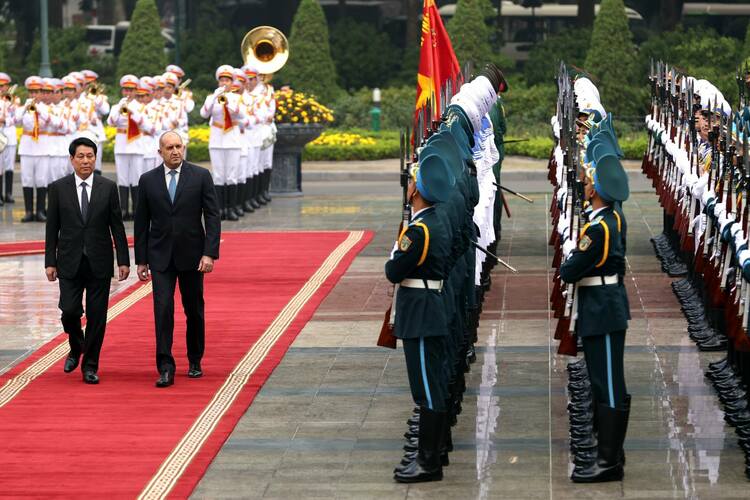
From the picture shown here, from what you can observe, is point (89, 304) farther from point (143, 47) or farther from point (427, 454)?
point (143, 47)

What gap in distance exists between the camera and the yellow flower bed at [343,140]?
106 feet

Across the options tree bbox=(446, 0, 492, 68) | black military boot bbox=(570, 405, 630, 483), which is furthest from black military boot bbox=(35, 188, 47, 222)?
tree bbox=(446, 0, 492, 68)

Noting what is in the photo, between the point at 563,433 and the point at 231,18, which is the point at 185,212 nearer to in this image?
the point at 563,433

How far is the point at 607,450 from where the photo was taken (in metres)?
8.62

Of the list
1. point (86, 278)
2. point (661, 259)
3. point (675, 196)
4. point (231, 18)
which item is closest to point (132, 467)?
point (86, 278)

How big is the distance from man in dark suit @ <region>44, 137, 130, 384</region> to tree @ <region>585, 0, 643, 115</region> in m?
25.4

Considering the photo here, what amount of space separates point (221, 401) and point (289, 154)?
14317 mm

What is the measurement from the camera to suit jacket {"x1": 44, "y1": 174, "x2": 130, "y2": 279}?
11.3 meters

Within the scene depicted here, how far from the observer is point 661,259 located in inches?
661

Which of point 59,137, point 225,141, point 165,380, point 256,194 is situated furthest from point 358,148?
point 165,380

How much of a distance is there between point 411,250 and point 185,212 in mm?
3009

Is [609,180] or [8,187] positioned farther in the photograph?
[8,187]

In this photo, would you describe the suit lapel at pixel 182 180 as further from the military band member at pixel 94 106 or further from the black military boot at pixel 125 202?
the military band member at pixel 94 106

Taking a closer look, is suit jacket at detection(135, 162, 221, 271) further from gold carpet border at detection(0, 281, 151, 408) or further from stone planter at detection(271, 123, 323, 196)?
stone planter at detection(271, 123, 323, 196)
